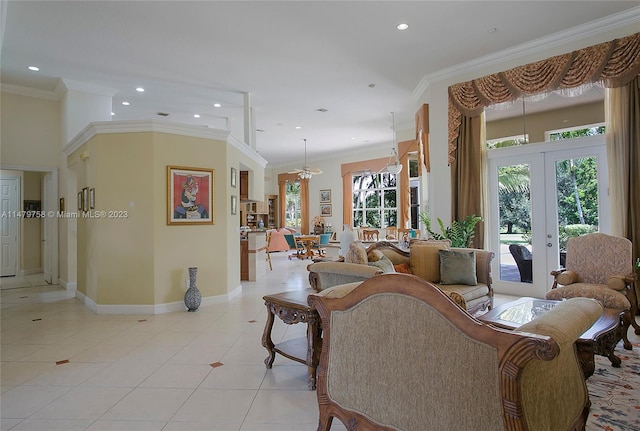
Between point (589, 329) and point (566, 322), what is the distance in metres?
0.87

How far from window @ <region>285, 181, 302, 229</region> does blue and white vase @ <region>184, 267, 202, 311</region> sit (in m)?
9.93

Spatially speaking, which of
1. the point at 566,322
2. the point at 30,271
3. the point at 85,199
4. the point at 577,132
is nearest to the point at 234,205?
the point at 85,199

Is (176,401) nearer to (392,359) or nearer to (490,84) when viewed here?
(392,359)

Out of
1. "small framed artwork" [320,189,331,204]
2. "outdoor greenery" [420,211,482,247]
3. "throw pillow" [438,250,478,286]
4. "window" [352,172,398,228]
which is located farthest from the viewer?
"small framed artwork" [320,189,331,204]

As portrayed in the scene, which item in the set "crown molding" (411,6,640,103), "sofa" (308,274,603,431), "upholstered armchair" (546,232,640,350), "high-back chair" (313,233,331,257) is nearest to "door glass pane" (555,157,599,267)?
"upholstered armchair" (546,232,640,350)

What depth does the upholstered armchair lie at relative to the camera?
347cm


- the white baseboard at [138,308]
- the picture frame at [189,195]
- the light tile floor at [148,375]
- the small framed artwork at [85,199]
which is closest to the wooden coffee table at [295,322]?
the light tile floor at [148,375]

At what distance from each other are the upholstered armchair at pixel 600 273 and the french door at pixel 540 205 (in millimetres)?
1009

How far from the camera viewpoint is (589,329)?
77.9 inches

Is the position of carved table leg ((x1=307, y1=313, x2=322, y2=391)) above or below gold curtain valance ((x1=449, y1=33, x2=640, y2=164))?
below

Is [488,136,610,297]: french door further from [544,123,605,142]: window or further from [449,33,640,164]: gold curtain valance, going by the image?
[449,33,640,164]: gold curtain valance

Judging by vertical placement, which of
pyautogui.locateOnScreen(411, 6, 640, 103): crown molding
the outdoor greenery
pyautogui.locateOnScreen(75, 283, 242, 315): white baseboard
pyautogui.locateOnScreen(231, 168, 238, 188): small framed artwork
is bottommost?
pyautogui.locateOnScreen(75, 283, 242, 315): white baseboard

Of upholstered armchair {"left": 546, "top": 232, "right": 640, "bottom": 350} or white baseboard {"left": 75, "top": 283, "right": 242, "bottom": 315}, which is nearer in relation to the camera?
upholstered armchair {"left": 546, "top": 232, "right": 640, "bottom": 350}

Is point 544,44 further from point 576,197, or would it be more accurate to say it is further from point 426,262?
point 426,262
